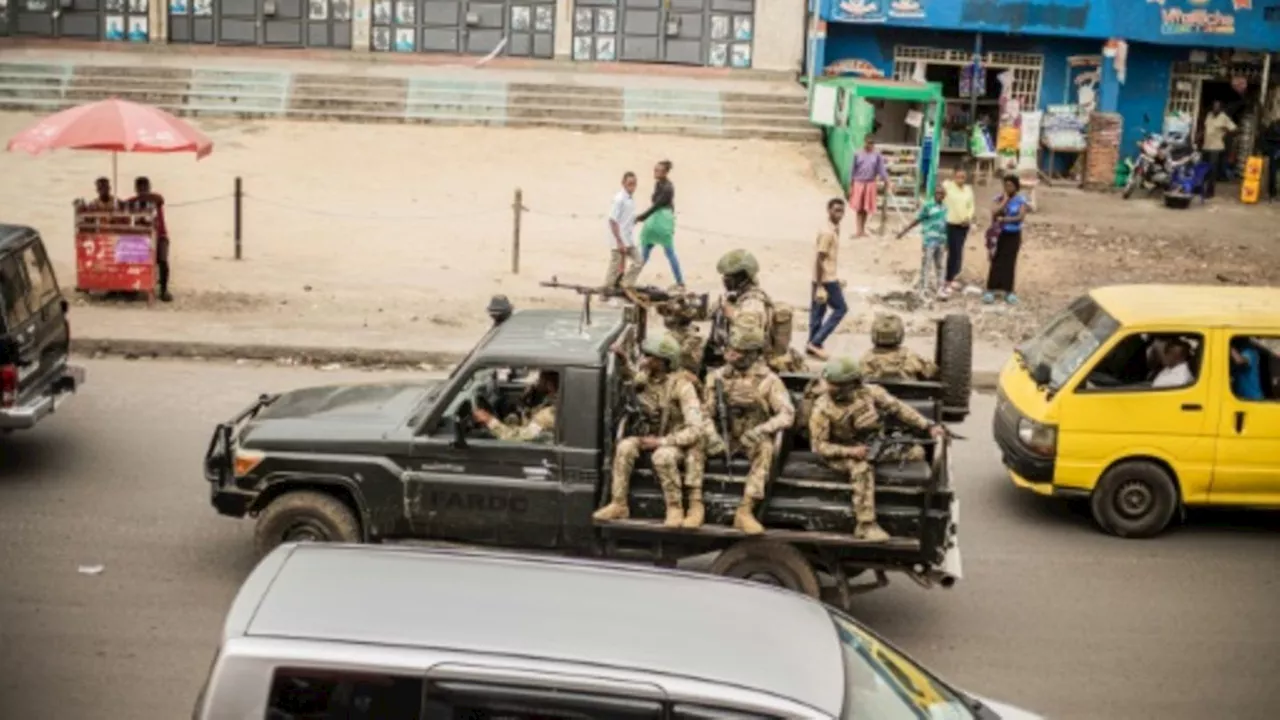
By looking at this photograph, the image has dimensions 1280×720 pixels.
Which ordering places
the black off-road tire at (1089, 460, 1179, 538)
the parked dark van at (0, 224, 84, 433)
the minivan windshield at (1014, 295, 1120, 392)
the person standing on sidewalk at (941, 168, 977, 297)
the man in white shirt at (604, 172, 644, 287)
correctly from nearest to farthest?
the parked dark van at (0, 224, 84, 433), the black off-road tire at (1089, 460, 1179, 538), the minivan windshield at (1014, 295, 1120, 392), the man in white shirt at (604, 172, 644, 287), the person standing on sidewalk at (941, 168, 977, 297)

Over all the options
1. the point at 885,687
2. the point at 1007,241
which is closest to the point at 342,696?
the point at 885,687

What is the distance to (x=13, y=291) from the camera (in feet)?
41.9

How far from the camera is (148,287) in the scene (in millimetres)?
18734

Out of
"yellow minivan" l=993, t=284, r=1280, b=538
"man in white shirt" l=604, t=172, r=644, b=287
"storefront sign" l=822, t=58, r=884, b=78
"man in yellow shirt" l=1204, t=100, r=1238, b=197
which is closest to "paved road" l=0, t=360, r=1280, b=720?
"yellow minivan" l=993, t=284, r=1280, b=538

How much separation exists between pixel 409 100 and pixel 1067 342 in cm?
1949

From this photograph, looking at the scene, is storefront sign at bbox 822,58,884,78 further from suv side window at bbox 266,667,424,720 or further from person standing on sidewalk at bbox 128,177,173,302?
suv side window at bbox 266,667,424,720

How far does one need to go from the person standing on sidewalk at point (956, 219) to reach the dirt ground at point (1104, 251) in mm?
300

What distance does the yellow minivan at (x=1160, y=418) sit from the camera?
12516mm

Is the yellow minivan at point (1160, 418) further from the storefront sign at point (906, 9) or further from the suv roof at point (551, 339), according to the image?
the storefront sign at point (906, 9)

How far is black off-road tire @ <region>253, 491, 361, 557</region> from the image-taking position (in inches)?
418

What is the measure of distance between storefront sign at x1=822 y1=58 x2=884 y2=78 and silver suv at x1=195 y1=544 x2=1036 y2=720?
1015 inches

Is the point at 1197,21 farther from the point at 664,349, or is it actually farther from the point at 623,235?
the point at 664,349

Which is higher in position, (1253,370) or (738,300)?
(738,300)

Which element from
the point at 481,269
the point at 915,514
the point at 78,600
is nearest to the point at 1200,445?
the point at 915,514
